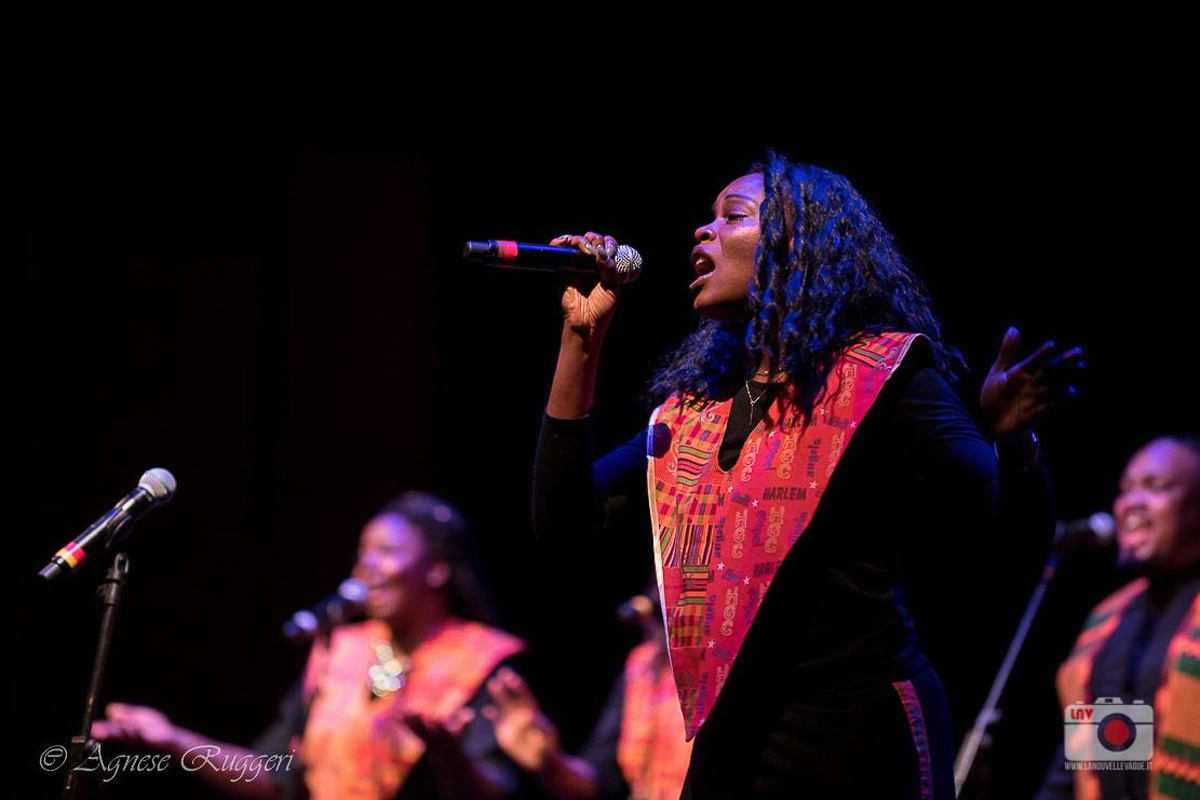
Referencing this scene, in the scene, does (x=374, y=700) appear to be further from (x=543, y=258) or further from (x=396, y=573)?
(x=543, y=258)

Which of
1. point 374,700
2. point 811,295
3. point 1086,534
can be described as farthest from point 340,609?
point 811,295

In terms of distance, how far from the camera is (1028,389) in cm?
177

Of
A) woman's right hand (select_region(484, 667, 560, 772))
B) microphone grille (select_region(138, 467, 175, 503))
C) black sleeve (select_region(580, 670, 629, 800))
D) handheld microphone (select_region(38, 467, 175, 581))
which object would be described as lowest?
black sleeve (select_region(580, 670, 629, 800))

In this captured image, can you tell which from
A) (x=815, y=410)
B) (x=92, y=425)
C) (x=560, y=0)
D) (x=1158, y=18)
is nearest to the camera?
(x=815, y=410)

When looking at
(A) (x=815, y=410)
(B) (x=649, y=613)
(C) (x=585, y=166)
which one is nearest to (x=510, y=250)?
(A) (x=815, y=410)

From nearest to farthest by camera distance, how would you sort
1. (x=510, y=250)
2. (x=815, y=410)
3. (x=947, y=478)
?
(x=947, y=478) < (x=815, y=410) < (x=510, y=250)

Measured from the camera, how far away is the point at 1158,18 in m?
4.50

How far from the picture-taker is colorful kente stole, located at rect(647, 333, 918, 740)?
178 centimetres

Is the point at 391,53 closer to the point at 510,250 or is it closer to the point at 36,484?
the point at 36,484

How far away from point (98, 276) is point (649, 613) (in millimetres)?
2938

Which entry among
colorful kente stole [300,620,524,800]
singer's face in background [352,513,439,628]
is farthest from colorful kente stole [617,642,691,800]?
singer's face in background [352,513,439,628]

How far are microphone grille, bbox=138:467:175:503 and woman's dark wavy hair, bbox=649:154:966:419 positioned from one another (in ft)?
3.57

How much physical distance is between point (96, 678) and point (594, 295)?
1.18 metres

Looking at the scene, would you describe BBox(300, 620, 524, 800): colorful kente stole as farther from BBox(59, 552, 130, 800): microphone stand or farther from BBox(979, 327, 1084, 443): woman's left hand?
BBox(979, 327, 1084, 443): woman's left hand
